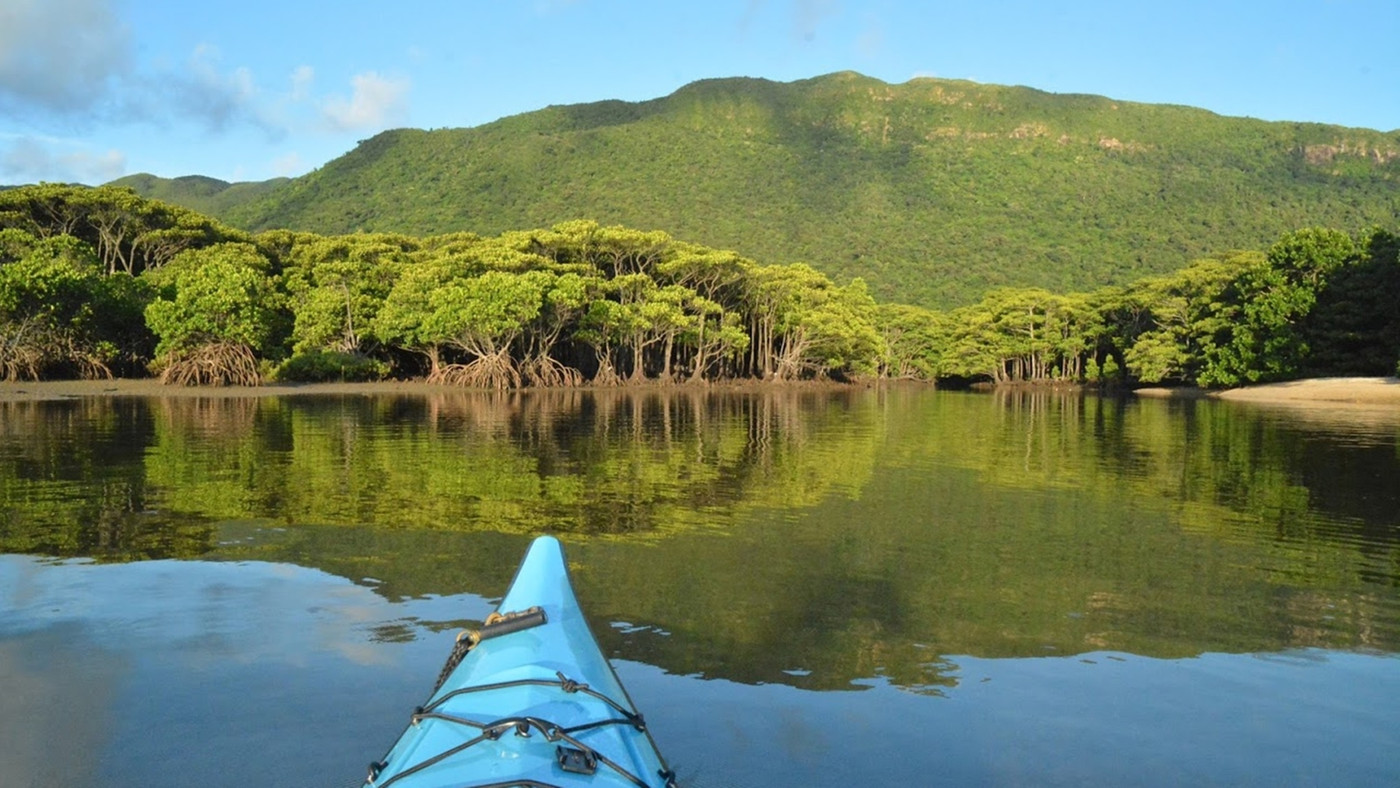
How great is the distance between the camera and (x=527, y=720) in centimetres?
371

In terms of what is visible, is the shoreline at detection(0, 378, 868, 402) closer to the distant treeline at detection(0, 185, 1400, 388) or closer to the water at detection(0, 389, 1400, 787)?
the distant treeline at detection(0, 185, 1400, 388)

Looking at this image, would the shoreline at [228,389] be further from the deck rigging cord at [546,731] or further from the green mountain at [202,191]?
the green mountain at [202,191]

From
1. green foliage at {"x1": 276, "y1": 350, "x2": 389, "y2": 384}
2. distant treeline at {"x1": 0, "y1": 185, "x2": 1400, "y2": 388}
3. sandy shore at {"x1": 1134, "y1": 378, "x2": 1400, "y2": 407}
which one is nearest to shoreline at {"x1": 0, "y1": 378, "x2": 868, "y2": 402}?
green foliage at {"x1": 276, "y1": 350, "x2": 389, "y2": 384}

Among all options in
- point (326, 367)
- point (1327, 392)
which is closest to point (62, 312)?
point (326, 367)

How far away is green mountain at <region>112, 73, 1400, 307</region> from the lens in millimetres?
104938

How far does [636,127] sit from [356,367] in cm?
8895

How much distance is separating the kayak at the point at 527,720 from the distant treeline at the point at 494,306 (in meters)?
42.9

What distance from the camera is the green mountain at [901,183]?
344ft

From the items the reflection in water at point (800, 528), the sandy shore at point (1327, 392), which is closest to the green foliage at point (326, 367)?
the reflection in water at point (800, 528)

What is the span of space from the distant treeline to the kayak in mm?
42893

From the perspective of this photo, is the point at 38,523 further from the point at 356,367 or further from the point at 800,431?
the point at 356,367

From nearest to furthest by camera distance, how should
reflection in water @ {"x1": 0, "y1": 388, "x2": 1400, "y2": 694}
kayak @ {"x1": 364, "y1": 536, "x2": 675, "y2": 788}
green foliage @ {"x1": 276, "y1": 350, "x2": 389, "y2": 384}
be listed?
kayak @ {"x1": 364, "y1": 536, "x2": 675, "y2": 788}, reflection in water @ {"x1": 0, "y1": 388, "x2": 1400, "y2": 694}, green foliage @ {"x1": 276, "y1": 350, "x2": 389, "y2": 384}

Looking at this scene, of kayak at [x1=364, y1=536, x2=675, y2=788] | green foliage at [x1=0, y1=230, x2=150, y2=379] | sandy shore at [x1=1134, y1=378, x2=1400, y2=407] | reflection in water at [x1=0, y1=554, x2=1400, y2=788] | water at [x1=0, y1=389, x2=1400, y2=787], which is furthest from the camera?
sandy shore at [x1=1134, y1=378, x2=1400, y2=407]

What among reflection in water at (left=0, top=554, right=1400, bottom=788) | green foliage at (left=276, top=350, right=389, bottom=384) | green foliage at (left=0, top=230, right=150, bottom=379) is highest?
green foliage at (left=0, top=230, right=150, bottom=379)
